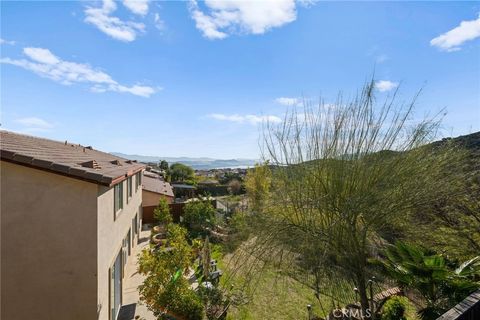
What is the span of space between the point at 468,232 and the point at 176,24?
12.9m

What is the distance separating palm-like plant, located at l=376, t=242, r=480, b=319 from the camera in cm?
475

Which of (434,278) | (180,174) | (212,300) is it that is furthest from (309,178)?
(180,174)

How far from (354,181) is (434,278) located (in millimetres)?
2413

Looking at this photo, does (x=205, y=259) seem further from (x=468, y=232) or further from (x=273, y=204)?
(x=468, y=232)

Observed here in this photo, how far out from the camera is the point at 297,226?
6645 mm

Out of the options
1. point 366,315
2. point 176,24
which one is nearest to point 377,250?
point 366,315

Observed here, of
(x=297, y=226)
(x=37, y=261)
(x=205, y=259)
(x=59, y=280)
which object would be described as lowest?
(x=205, y=259)

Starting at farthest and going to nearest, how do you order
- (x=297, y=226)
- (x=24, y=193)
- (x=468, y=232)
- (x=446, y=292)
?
(x=468, y=232) < (x=297, y=226) < (x=24, y=193) < (x=446, y=292)

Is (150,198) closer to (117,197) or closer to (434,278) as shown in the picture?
(117,197)

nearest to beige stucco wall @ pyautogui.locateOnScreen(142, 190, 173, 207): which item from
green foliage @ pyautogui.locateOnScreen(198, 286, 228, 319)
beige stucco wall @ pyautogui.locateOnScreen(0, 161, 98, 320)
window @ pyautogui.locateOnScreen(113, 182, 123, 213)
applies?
window @ pyautogui.locateOnScreen(113, 182, 123, 213)

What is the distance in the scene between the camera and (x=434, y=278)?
16.3 ft

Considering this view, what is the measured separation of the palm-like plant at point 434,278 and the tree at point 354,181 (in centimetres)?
109

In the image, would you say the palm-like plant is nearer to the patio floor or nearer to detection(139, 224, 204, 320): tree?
detection(139, 224, 204, 320): tree

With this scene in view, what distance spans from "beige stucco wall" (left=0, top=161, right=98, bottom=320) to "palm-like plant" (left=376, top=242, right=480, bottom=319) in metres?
6.65
